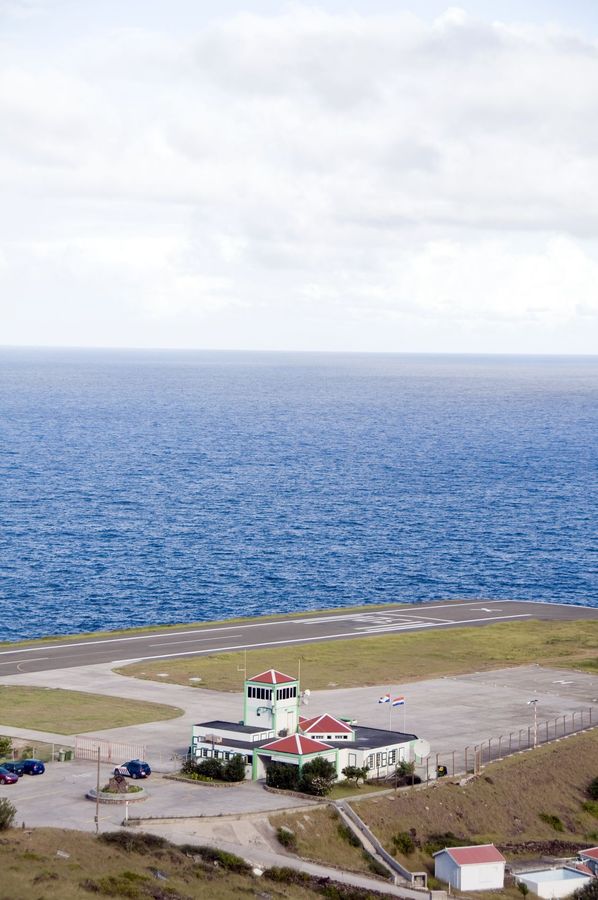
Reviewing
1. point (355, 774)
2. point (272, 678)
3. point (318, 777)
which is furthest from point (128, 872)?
point (272, 678)

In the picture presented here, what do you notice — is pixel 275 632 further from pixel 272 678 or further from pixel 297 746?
pixel 297 746

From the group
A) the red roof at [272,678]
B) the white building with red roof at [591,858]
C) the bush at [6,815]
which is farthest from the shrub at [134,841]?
the white building with red roof at [591,858]

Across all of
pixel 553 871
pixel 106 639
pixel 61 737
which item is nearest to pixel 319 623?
pixel 106 639

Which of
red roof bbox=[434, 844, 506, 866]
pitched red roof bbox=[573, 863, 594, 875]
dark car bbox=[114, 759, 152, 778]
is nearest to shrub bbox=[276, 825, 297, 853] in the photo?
red roof bbox=[434, 844, 506, 866]

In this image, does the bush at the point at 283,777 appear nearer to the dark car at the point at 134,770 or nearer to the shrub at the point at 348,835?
the shrub at the point at 348,835

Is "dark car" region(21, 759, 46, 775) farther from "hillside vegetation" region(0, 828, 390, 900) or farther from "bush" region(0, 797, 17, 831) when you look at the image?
"hillside vegetation" region(0, 828, 390, 900)

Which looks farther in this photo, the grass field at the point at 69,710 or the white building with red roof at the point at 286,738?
the grass field at the point at 69,710
